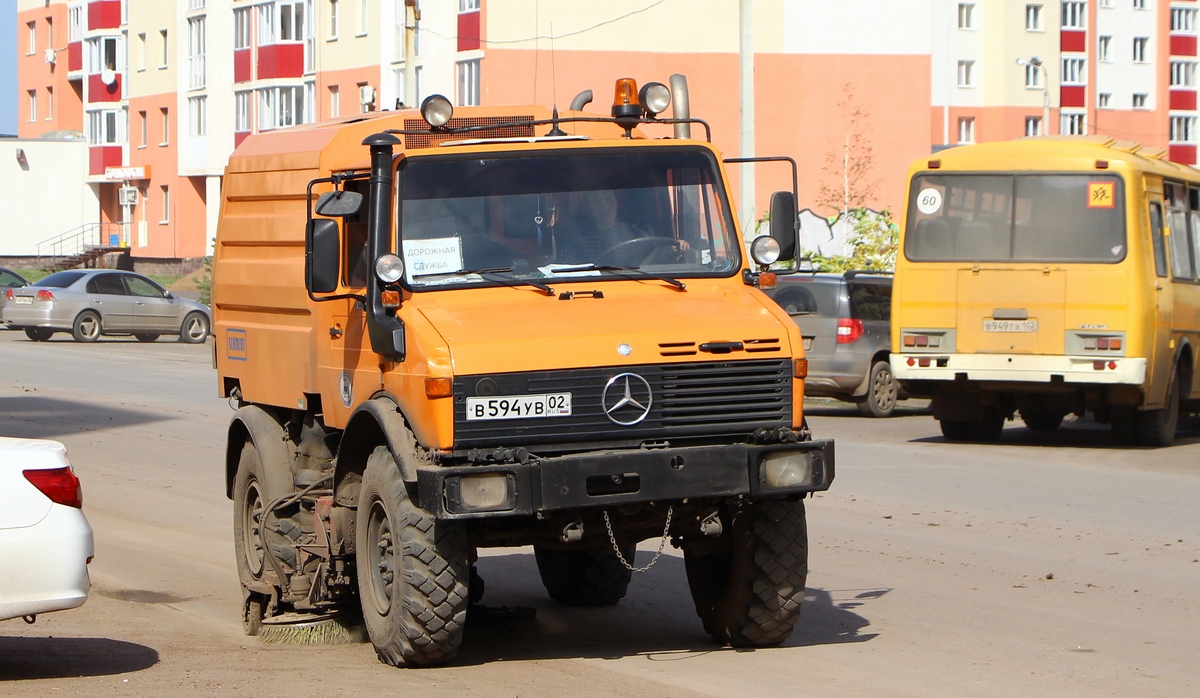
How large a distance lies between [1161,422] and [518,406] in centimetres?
1297

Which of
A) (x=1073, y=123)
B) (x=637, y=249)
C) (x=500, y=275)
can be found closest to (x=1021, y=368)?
(x=637, y=249)

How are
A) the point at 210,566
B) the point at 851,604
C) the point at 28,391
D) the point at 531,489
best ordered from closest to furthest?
the point at 531,489 < the point at 851,604 < the point at 210,566 < the point at 28,391

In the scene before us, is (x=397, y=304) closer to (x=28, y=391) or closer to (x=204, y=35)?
(x=28, y=391)

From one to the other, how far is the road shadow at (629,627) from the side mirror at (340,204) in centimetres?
211

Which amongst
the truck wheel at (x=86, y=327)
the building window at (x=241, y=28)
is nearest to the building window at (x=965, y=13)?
the building window at (x=241, y=28)

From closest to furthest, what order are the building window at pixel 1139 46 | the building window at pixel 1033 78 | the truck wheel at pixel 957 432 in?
the truck wheel at pixel 957 432 < the building window at pixel 1033 78 < the building window at pixel 1139 46

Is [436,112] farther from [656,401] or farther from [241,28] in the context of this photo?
[241,28]

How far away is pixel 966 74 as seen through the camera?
8306cm

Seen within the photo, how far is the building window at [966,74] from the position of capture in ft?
272

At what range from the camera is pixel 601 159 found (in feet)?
26.9

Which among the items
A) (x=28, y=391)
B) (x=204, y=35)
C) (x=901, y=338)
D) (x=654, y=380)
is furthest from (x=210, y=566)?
(x=204, y=35)

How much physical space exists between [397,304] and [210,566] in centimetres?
436

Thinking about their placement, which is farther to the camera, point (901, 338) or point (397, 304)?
point (901, 338)

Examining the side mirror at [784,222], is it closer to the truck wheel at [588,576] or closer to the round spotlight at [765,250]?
the round spotlight at [765,250]
